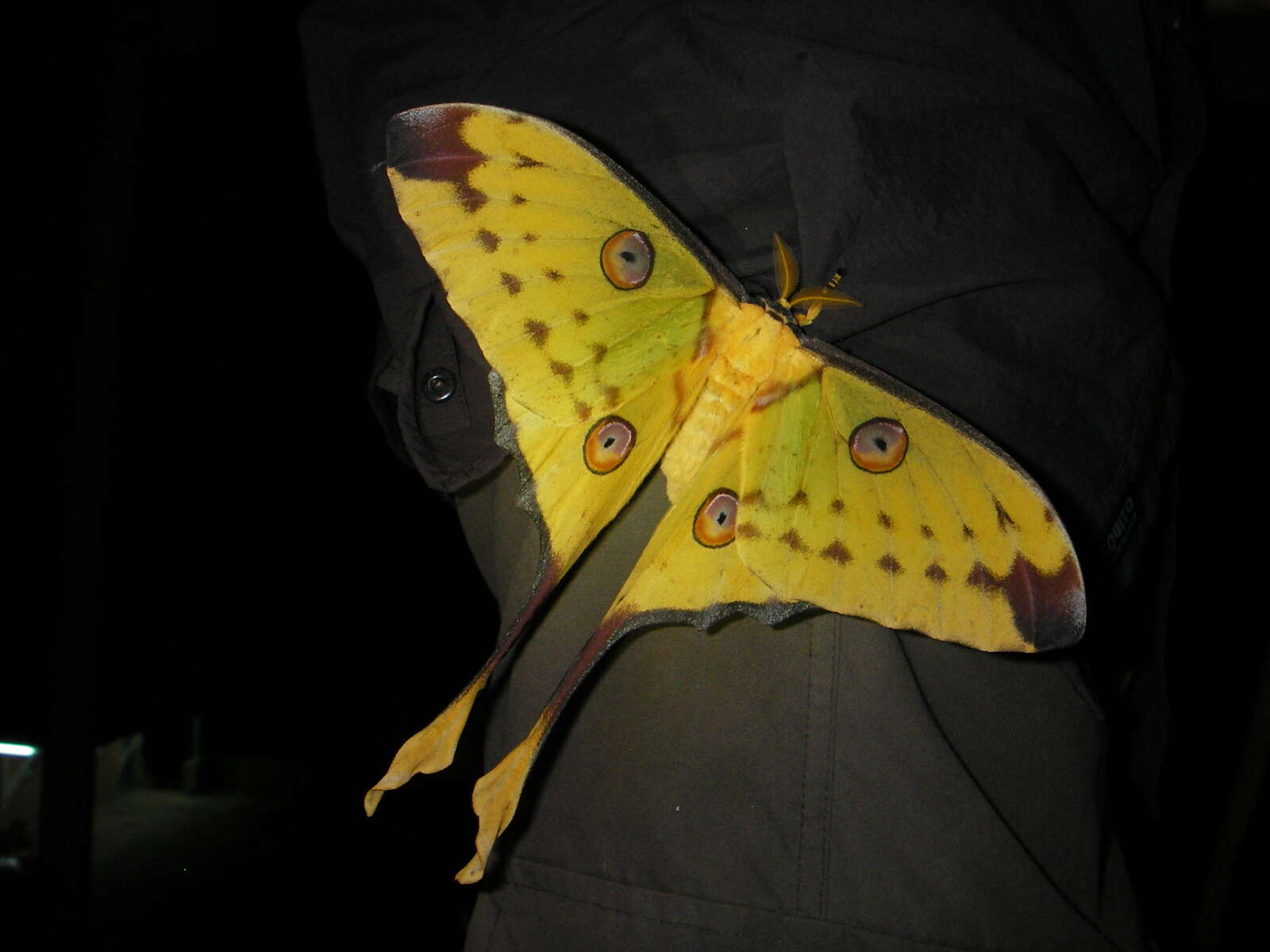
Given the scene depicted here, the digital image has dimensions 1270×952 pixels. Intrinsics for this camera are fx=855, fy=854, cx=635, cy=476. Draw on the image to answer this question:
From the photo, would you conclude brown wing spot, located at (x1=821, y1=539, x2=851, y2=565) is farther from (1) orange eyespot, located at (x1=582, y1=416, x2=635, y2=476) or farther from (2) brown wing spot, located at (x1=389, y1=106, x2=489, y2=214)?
(2) brown wing spot, located at (x1=389, y1=106, x2=489, y2=214)

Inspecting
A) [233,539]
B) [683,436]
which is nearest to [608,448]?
[683,436]

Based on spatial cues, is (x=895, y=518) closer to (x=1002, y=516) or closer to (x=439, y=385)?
(x=1002, y=516)

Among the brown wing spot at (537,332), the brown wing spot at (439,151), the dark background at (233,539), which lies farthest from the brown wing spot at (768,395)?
the dark background at (233,539)

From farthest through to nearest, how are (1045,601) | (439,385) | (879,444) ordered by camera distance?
(439,385)
(879,444)
(1045,601)

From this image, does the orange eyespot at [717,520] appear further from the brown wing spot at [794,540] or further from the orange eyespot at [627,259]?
the orange eyespot at [627,259]

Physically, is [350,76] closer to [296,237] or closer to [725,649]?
[296,237]

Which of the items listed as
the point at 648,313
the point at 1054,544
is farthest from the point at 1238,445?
the point at 648,313
